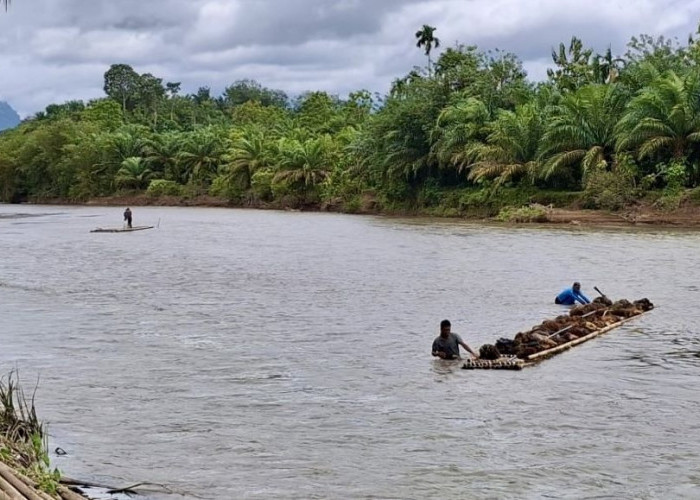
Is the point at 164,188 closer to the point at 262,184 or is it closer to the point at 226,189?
the point at 226,189

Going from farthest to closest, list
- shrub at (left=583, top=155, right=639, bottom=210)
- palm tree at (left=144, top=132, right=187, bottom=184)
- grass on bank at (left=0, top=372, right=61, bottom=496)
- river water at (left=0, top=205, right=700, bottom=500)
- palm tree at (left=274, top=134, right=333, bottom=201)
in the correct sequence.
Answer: palm tree at (left=144, top=132, right=187, bottom=184) < palm tree at (left=274, top=134, right=333, bottom=201) < shrub at (left=583, top=155, right=639, bottom=210) < river water at (left=0, top=205, right=700, bottom=500) < grass on bank at (left=0, top=372, right=61, bottom=496)

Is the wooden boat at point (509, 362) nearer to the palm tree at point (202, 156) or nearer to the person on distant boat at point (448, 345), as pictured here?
the person on distant boat at point (448, 345)

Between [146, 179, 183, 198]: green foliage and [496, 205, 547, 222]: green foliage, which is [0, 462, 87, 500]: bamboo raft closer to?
[496, 205, 547, 222]: green foliage

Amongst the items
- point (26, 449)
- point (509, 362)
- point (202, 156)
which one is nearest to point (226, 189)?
point (202, 156)

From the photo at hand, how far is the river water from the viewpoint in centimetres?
1037

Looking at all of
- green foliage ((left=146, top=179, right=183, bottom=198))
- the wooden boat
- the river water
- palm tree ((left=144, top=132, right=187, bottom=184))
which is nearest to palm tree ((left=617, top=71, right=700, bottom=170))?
the river water

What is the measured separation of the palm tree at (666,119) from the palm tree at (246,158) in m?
32.2

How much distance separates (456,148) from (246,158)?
75.1ft

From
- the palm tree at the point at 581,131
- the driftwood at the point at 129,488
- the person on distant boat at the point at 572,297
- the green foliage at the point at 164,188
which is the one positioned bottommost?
the driftwood at the point at 129,488

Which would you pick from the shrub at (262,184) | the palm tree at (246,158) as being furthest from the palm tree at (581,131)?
the palm tree at (246,158)

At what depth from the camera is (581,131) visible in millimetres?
46844

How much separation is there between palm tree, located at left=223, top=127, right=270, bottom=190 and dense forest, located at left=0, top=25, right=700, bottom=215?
0.10m

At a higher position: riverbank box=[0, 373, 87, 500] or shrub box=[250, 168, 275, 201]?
shrub box=[250, 168, 275, 201]

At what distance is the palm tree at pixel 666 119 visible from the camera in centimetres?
4338
